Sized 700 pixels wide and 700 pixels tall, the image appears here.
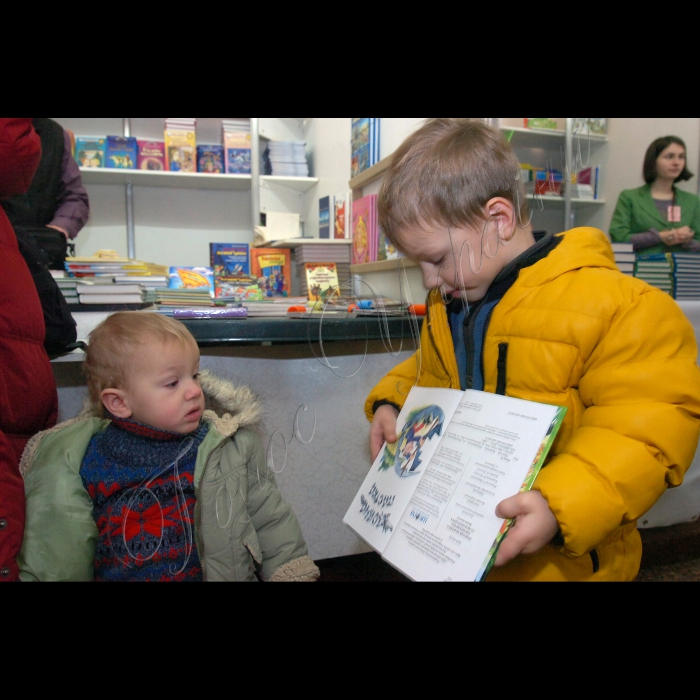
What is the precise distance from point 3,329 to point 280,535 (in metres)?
0.52

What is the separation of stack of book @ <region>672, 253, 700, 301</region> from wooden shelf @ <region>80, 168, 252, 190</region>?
7.44 feet

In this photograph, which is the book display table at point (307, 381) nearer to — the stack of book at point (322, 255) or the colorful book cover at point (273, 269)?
the stack of book at point (322, 255)

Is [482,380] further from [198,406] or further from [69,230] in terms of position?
[69,230]

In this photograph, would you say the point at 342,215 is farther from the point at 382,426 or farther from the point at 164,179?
the point at 164,179

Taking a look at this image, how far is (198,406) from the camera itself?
81 centimetres

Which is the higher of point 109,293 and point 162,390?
point 109,293

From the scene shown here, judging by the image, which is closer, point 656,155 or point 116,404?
point 116,404

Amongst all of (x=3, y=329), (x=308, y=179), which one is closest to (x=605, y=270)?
(x=3, y=329)

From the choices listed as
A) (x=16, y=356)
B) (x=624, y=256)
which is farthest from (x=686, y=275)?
(x=16, y=356)

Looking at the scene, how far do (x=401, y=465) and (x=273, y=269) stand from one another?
5.72 feet

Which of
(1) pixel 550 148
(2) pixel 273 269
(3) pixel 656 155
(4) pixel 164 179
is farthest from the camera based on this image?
(4) pixel 164 179

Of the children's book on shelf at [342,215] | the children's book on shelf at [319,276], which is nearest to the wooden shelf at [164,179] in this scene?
the children's book on shelf at [342,215]

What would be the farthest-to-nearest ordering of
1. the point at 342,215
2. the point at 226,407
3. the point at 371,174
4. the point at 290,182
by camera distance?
the point at 290,182, the point at 342,215, the point at 371,174, the point at 226,407

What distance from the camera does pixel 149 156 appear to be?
289 cm
